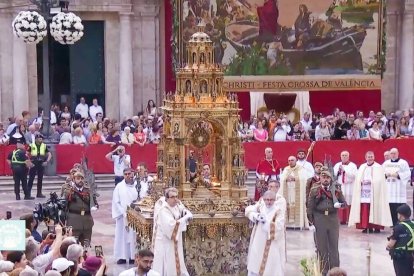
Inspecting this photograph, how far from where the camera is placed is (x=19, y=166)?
24016 mm

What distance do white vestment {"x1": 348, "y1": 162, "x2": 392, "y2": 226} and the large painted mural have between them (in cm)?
1341

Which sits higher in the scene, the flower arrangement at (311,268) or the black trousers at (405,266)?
the flower arrangement at (311,268)

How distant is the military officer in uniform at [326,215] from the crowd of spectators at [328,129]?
11.2m

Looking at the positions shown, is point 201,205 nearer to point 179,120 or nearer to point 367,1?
point 179,120

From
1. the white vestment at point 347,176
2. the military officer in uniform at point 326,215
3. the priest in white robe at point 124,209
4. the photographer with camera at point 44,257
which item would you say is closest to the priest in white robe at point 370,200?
the white vestment at point 347,176

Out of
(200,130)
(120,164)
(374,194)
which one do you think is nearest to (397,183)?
(374,194)

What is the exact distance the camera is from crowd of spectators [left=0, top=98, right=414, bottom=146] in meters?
26.7

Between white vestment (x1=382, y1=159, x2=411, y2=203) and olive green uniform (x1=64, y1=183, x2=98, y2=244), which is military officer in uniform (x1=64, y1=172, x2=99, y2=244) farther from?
white vestment (x1=382, y1=159, x2=411, y2=203)

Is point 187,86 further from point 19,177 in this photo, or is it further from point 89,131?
point 89,131

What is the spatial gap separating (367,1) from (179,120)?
64.1ft

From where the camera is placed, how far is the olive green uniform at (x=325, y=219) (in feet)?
52.7

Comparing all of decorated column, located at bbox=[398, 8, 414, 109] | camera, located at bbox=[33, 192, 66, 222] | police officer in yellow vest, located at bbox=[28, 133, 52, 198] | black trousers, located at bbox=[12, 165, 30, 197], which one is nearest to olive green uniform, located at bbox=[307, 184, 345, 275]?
camera, located at bbox=[33, 192, 66, 222]

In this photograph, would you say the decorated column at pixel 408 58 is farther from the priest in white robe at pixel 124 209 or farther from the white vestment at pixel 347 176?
the priest in white robe at pixel 124 209

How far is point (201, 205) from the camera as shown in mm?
15500
